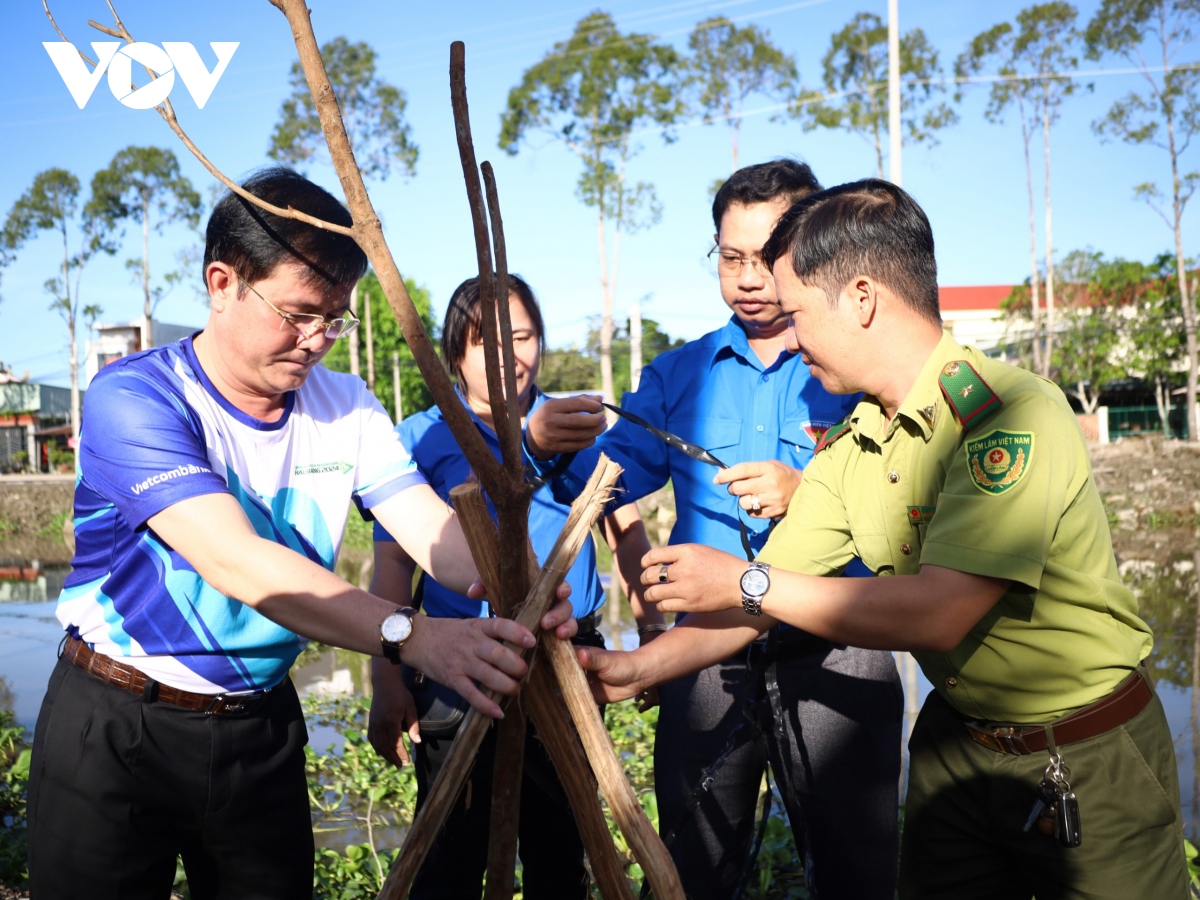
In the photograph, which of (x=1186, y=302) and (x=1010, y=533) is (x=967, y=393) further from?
(x=1186, y=302)

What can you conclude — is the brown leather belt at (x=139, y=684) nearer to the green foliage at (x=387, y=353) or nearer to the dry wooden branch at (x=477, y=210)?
the dry wooden branch at (x=477, y=210)

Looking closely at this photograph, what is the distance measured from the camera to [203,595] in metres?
1.87

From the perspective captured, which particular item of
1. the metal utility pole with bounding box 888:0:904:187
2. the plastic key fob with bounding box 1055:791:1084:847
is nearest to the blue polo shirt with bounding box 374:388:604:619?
the plastic key fob with bounding box 1055:791:1084:847

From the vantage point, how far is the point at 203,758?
6.28ft

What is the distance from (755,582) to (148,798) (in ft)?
4.45

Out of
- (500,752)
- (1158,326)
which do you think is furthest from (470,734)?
(1158,326)

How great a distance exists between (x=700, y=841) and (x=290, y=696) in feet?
3.59

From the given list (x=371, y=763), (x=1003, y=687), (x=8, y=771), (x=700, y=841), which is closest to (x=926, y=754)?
→ (x=1003, y=687)

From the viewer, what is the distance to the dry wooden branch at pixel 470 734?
4.76 ft

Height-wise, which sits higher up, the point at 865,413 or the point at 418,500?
the point at 865,413

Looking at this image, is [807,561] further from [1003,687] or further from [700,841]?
[700,841]

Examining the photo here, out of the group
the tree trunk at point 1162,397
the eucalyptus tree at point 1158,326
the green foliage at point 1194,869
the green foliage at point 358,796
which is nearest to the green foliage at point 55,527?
the green foliage at point 358,796

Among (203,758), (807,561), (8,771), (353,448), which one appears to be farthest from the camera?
(8,771)

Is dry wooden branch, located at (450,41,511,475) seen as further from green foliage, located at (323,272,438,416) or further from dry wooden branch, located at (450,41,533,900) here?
green foliage, located at (323,272,438,416)
